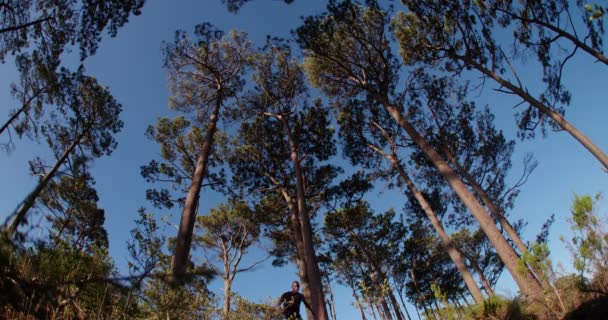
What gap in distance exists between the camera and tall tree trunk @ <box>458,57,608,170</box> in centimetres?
775

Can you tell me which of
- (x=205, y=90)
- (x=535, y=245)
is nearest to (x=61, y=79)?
(x=205, y=90)

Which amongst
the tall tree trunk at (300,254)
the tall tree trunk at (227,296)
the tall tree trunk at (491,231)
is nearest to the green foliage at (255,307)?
the tall tree trunk at (227,296)

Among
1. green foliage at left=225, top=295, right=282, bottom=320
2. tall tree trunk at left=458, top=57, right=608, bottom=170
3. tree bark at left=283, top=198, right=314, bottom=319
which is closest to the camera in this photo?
tall tree trunk at left=458, top=57, right=608, bottom=170

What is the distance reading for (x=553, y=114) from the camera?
8.55 metres

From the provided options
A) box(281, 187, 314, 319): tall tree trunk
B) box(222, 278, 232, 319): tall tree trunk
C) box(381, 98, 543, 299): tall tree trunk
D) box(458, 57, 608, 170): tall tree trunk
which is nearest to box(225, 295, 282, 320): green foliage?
box(222, 278, 232, 319): tall tree trunk

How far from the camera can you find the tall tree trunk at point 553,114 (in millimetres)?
7746

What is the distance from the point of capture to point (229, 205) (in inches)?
579

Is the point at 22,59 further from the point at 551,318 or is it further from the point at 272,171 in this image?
the point at 551,318

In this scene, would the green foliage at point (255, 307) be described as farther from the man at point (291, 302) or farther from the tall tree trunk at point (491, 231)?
the tall tree trunk at point (491, 231)

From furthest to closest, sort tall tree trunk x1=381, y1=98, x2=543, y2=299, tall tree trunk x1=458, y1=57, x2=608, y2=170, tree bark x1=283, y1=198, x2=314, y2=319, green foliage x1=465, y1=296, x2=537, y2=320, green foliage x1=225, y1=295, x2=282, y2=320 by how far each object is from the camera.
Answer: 1. green foliage x1=225, y1=295, x2=282, y2=320
2. tree bark x1=283, y1=198, x2=314, y2=319
3. tall tree trunk x1=458, y1=57, x2=608, y2=170
4. tall tree trunk x1=381, y1=98, x2=543, y2=299
5. green foliage x1=465, y1=296, x2=537, y2=320

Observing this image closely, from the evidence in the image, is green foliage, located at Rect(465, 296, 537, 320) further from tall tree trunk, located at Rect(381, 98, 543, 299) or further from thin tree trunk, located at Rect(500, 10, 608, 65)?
thin tree trunk, located at Rect(500, 10, 608, 65)

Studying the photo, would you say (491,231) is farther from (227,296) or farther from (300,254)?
(227,296)

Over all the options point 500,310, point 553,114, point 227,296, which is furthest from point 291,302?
point 553,114

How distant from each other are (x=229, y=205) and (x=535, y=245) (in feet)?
42.1
